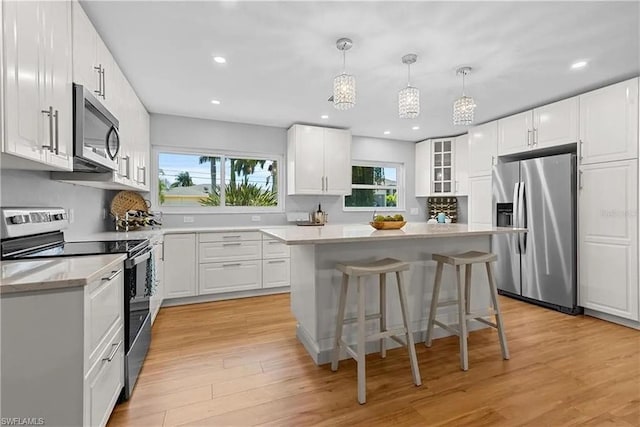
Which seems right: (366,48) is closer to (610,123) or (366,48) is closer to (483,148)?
(610,123)

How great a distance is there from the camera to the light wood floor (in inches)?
65.6

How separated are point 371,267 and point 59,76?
2.04m

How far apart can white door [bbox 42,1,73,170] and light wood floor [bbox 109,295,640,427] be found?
1.45 m

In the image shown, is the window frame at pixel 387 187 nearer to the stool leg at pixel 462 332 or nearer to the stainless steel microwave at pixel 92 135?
the stool leg at pixel 462 332

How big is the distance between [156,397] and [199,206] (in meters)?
2.80

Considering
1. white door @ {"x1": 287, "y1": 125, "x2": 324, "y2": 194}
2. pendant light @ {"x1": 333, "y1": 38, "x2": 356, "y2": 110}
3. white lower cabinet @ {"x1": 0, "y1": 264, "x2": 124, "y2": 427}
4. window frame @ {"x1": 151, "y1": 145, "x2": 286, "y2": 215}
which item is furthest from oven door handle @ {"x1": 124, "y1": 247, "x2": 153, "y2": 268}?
white door @ {"x1": 287, "y1": 125, "x2": 324, "y2": 194}

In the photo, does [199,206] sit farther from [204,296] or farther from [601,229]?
[601,229]

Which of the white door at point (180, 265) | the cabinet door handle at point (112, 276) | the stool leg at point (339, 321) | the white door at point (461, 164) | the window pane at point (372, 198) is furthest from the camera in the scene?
the window pane at point (372, 198)

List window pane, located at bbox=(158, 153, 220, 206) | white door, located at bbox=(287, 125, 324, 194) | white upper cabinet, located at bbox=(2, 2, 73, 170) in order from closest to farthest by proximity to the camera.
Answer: white upper cabinet, located at bbox=(2, 2, 73, 170)
window pane, located at bbox=(158, 153, 220, 206)
white door, located at bbox=(287, 125, 324, 194)

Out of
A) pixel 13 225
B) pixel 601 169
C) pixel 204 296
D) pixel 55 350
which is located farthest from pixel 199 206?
pixel 601 169

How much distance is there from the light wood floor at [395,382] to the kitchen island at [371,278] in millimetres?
189

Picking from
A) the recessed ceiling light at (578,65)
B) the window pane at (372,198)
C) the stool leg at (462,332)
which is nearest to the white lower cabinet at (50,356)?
the stool leg at (462,332)

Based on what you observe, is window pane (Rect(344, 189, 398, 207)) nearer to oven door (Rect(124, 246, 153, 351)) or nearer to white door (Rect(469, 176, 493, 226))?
white door (Rect(469, 176, 493, 226))

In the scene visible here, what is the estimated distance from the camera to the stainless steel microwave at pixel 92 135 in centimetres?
171
